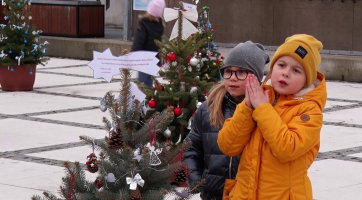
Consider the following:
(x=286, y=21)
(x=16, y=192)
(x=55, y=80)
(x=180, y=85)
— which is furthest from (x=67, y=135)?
(x=286, y=21)

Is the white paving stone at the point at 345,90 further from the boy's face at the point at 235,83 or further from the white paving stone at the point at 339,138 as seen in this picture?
the boy's face at the point at 235,83

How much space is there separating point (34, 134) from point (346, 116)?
4.56m

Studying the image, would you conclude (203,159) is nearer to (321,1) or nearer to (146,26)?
(146,26)

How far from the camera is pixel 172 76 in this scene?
709 centimetres

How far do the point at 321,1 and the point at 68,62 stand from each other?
642 centimetres

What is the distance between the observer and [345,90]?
1421 centimetres

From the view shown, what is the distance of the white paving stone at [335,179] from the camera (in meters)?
6.85

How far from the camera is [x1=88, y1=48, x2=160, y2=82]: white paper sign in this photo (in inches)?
153

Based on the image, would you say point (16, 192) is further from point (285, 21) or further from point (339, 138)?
point (285, 21)

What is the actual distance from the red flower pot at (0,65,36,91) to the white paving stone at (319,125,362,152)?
18.9 feet

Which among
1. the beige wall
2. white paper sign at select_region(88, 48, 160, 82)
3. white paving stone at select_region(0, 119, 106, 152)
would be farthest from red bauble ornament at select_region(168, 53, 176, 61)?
the beige wall

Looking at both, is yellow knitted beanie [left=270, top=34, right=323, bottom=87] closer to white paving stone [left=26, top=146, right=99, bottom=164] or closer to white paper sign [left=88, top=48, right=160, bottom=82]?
white paper sign [left=88, top=48, right=160, bottom=82]

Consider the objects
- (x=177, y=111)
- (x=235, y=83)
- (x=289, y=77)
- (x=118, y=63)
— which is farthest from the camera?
(x=177, y=111)

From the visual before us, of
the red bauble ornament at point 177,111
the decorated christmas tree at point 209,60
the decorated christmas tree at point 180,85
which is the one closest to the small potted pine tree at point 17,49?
the decorated christmas tree at point 209,60
